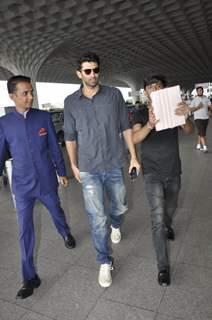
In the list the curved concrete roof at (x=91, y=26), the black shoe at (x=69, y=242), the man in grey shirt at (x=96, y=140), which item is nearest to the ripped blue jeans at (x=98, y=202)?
the man in grey shirt at (x=96, y=140)

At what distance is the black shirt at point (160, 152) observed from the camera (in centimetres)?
264

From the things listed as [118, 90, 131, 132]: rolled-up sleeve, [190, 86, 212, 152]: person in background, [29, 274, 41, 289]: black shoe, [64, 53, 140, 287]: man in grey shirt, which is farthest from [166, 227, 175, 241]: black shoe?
[190, 86, 212, 152]: person in background

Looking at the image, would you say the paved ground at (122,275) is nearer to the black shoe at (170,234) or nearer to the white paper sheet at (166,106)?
the black shoe at (170,234)

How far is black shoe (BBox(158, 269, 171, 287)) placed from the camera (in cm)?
249

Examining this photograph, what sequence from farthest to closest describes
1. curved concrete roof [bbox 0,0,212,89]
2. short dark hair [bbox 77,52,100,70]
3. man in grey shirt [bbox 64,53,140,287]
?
curved concrete roof [bbox 0,0,212,89], man in grey shirt [bbox 64,53,140,287], short dark hair [bbox 77,52,100,70]

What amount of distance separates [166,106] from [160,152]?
46cm

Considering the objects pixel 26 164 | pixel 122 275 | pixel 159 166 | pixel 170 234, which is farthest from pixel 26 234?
pixel 170 234

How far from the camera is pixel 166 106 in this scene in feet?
7.86

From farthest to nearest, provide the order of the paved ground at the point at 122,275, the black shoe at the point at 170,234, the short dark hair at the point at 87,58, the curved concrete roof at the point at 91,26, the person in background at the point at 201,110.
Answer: the curved concrete roof at the point at 91,26, the person in background at the point at 201,110, the black shoe at the point at 170,234, the short dark hair at the point at 87,58, the paved ground at the point at 122,275

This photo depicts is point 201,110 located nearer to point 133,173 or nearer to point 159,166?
point 159,166

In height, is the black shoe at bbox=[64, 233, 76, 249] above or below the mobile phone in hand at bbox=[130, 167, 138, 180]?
below

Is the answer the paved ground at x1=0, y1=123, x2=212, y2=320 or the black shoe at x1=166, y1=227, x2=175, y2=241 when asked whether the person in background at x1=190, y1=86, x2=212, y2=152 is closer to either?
the paved ground at x1=0, y1=123, x2=212, y2=320

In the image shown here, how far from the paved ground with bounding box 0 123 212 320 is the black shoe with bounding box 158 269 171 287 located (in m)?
0.04

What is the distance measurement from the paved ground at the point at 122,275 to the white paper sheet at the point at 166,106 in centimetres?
140
